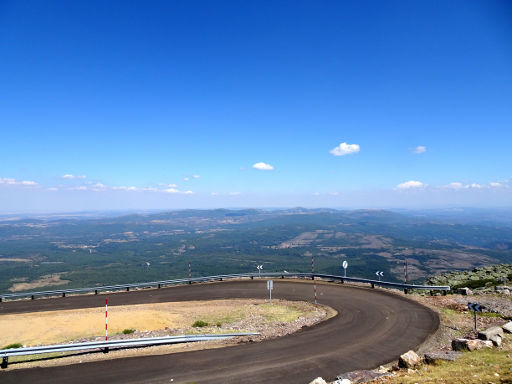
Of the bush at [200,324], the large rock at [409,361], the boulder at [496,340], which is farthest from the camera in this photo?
the bush at [200,324]

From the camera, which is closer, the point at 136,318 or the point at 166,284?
the point at 136,318

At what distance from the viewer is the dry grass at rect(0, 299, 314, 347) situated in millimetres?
17906

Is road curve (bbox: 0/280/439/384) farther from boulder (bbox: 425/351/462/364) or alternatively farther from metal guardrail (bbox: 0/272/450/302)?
metal guardrail (bbox: 0/272/450/302)

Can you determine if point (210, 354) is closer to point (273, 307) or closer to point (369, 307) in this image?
point (273, 307)

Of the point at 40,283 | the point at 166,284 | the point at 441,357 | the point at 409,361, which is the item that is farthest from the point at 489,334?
the point at 40,283

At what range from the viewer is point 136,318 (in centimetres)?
2058

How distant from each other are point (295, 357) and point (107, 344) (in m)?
8.71

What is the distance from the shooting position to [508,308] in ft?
63.2

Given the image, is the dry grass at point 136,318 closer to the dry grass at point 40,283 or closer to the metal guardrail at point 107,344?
the metal guardrail at point 107,344

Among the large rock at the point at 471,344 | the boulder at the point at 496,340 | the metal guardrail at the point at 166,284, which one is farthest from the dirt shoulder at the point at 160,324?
the boulder at the point at 496,340

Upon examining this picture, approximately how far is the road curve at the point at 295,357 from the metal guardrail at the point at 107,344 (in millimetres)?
813

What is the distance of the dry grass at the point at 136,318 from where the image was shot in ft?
58.7

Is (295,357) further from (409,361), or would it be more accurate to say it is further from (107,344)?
(107,344)

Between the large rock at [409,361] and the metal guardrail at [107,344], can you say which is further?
the metal guardrail at [107,344]
